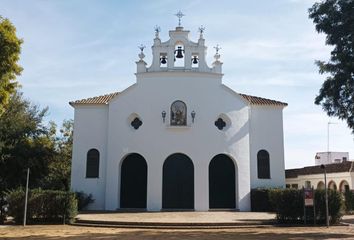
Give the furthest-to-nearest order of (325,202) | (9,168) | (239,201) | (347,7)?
(239,201), (9,168), (325,202), (347,7)

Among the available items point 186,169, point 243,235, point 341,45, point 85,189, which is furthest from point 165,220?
point 341,45

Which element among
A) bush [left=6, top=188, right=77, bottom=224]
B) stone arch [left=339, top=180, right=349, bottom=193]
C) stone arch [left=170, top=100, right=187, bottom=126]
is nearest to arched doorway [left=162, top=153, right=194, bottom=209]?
stone arch [left=170, top=100, right=187, bottom=126]

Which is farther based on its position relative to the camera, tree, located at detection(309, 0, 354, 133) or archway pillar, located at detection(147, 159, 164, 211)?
archway pillar, located at detection(147, 159, 164, 211)

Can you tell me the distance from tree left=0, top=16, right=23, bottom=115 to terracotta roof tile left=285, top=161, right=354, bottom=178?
117 feet

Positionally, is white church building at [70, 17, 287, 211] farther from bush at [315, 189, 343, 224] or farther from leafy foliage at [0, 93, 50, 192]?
bush at [315, 189, 343, 224]

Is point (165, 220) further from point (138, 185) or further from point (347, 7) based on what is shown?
point (347, 7)

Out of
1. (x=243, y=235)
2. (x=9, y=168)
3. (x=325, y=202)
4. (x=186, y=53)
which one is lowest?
(x=243, y=235)

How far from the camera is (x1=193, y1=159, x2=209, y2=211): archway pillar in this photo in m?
27.4

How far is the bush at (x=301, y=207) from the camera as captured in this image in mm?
20625

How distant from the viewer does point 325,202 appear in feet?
67.4

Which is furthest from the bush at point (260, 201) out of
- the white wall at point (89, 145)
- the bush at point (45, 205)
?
the bush at point (45, 205)

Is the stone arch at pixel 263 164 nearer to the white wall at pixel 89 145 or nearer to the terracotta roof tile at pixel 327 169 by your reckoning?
the white wall at pixel 89 145

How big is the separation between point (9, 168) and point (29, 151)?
5.05ft

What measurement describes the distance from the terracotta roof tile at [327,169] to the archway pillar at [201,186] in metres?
21.2
